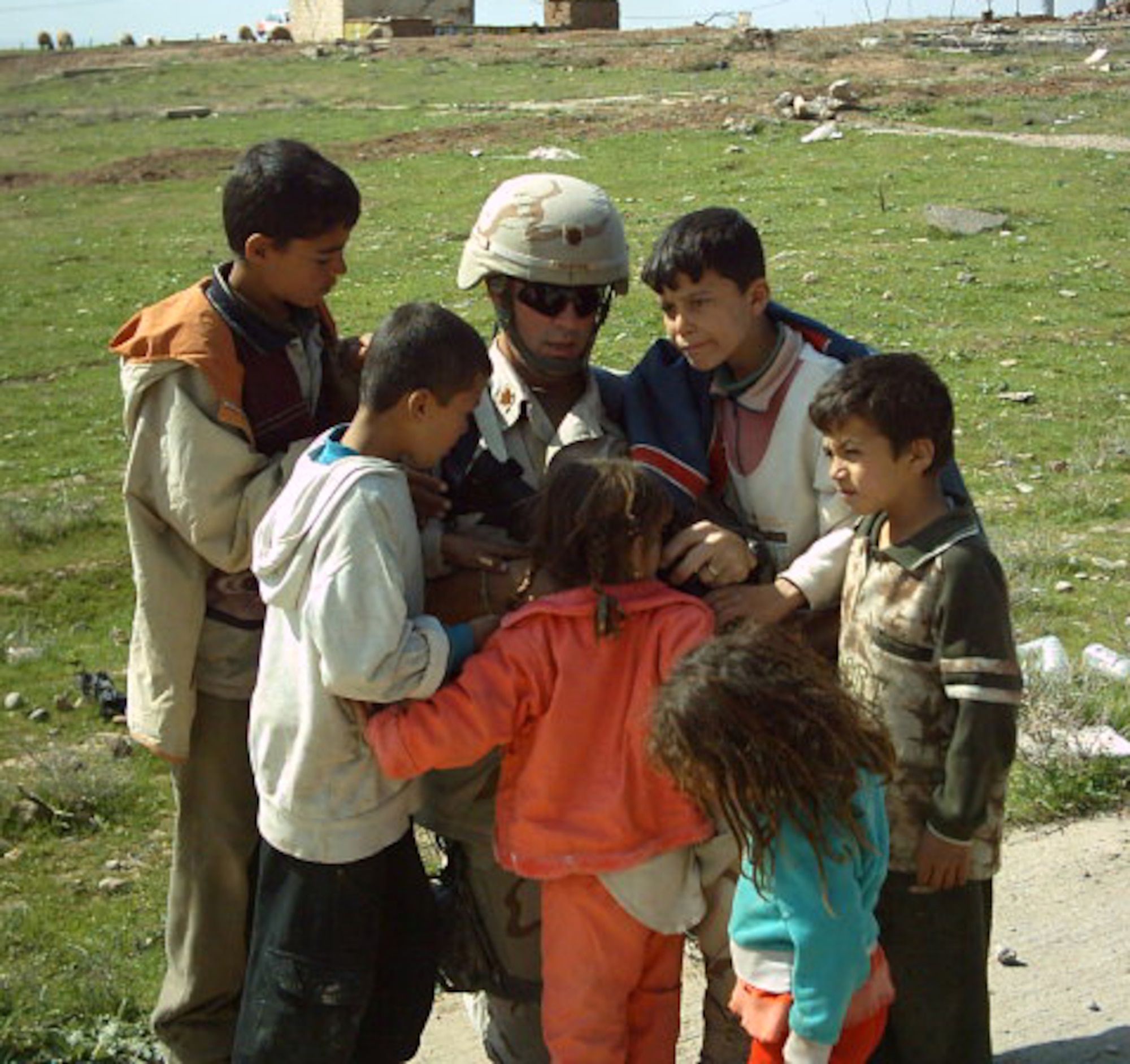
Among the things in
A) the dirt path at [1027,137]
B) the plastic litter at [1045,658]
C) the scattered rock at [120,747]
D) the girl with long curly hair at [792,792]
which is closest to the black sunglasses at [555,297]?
the girl with long curly hair at [792,792]

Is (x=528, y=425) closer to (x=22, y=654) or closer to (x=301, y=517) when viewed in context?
(x=301, y=517)

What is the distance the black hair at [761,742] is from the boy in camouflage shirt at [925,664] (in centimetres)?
35

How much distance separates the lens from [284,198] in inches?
123

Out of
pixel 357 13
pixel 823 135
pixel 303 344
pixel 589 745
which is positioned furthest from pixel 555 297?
pixel 357 13

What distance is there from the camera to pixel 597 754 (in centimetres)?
295

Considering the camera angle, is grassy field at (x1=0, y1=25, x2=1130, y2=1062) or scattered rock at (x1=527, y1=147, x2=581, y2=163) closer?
grassy field at (x1=0, y1=25, x2=1130, y2=1062)

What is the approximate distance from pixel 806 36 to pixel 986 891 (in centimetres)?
4075

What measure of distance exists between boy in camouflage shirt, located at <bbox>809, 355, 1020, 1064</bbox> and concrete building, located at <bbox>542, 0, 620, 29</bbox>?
50769 mm

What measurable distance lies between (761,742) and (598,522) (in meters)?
0.48

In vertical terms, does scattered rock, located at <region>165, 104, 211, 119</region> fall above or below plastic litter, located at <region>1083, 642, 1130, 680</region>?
below

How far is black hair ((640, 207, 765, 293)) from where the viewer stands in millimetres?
3143

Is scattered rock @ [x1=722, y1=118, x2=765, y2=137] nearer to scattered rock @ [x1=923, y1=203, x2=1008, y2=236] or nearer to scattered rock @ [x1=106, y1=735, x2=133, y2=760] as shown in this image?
scattered rock @ [x1=923, y1=203, x2=1008, y2=236]

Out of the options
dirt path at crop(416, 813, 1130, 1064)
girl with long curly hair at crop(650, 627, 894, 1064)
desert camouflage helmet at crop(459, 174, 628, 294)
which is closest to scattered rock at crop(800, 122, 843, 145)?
dirt path at crop(416, 813, 1130, 1064)

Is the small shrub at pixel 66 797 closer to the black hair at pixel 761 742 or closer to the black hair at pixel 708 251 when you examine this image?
the black hair at pixel 708 251
